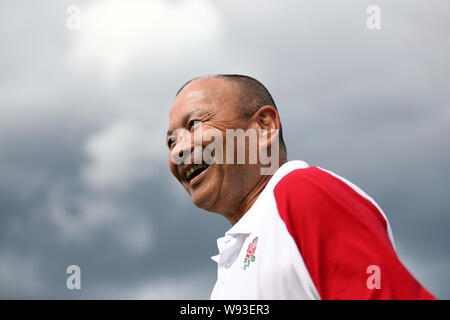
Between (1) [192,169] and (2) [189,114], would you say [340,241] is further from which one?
(2) [189,114]

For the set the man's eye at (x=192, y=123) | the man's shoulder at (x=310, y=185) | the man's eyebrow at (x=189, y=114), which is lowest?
the man's shoulder at (x=310, y=185)

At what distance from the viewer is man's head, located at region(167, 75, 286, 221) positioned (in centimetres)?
452

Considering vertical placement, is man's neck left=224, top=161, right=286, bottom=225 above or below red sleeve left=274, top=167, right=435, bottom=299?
above

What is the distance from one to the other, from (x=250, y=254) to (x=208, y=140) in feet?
3.61

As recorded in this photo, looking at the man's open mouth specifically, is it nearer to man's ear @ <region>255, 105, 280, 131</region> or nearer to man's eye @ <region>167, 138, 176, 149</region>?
man's eye @ <region>167, 138, 176, 149</region>

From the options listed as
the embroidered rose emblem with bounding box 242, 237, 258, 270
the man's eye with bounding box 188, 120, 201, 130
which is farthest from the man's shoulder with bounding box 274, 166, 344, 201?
the man's eye with bounding box 188, 120, 201, 130

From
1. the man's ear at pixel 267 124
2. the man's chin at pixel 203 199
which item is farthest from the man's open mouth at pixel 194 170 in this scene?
the man's ear at pixel 267 124

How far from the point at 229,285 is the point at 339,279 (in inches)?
38.8

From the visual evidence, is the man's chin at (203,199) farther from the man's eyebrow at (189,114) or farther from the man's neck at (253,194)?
the man's eyebrow at (189,114)

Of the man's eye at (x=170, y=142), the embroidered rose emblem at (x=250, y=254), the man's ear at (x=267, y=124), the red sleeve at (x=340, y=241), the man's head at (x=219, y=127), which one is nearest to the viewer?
the red sleeve at (x=340, y=241)

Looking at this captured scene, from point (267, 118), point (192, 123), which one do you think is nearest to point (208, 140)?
point (192, 123)

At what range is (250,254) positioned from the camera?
3.84 m

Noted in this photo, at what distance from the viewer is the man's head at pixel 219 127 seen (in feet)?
14.8
